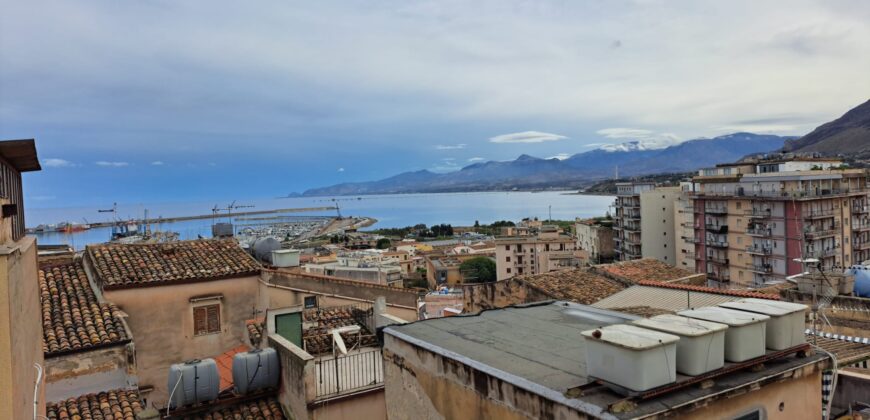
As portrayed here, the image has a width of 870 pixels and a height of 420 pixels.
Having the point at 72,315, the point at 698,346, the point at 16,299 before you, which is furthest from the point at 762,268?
the point at 16,299

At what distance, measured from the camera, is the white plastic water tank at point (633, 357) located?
349cm

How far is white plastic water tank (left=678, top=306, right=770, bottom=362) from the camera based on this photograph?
404 cm

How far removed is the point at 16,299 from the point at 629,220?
2640 inches

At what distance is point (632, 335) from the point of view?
3.69 metres

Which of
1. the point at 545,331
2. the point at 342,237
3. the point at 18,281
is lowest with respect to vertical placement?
the point at 342,237

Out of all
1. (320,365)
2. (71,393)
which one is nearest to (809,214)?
(320,365)

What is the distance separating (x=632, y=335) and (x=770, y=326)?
154 cm

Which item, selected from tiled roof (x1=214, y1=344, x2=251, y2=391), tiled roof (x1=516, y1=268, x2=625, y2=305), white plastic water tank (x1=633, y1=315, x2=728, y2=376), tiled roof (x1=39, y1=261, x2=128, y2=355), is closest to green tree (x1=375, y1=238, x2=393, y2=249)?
tiled roof (x1=516, y1=268, x2=625, y2=305)

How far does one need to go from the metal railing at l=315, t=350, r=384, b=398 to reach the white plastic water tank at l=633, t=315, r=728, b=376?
5.85m

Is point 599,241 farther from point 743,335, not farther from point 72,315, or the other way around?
point 743,335

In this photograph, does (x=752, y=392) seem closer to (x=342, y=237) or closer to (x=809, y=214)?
(x=809, y=214)

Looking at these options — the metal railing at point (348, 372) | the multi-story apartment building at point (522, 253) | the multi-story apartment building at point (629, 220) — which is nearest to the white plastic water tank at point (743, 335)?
the metal railing at point (348, 372)

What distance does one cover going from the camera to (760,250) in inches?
1764

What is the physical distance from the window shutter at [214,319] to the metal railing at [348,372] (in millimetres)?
5010
